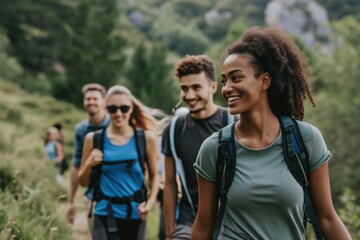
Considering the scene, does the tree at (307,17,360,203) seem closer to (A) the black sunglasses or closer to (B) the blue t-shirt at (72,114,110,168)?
(B) the blue t-shirt at (72,114,110,168)

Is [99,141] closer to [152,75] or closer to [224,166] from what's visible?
[224,166]

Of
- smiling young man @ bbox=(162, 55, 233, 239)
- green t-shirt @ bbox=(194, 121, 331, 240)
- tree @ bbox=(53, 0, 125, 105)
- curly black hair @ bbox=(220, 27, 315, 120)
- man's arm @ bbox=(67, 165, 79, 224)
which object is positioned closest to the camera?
green t-shirt @ bbox=(194, 121, 331, 240)

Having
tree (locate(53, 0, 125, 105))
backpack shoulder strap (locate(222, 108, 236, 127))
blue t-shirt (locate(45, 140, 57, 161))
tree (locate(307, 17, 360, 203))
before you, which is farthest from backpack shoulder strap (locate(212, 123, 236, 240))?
tree (locate(53, 0, 125, 105))

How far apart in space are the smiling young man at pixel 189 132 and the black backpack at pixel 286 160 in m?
1.63

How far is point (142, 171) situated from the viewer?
16.1 feet

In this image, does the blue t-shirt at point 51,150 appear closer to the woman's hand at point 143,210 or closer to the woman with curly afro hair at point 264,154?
the woman's hand at point 143,210

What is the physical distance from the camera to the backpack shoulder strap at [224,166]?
2443mm

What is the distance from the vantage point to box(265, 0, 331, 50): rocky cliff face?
13025 centimetres

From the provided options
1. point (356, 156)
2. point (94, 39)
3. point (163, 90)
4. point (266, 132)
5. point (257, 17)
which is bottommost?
point (266, 132)

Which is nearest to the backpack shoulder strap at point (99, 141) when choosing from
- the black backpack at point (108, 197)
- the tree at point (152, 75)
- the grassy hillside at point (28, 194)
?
the black backpack at point (108, 197)

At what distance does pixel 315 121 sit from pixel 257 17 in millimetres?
114185

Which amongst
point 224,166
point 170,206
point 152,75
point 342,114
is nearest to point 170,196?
point 170,206

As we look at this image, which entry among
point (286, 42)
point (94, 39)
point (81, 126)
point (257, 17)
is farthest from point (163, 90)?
point (257, 17)

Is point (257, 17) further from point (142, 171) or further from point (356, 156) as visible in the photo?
point (142, 171)
